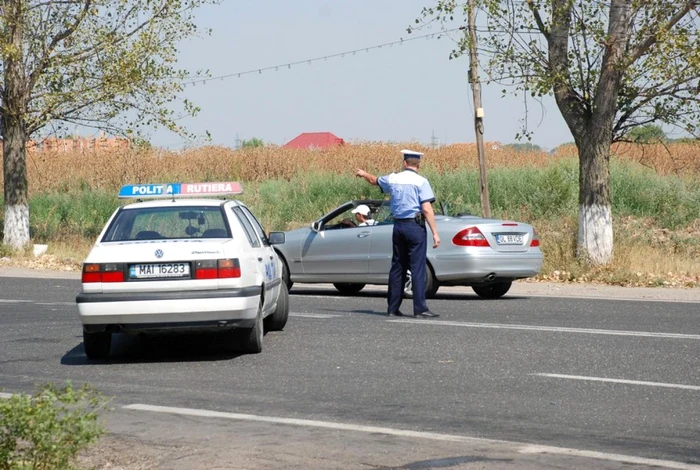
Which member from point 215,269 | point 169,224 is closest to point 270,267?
point 169,224

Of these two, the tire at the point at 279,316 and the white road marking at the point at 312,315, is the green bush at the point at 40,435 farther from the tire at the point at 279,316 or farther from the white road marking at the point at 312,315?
the white road marking at the point at 312,315

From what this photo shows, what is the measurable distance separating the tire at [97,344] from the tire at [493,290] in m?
8.15

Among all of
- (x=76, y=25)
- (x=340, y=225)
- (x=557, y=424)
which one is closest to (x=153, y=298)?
(x=557, y=424)

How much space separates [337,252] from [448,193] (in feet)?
50.9

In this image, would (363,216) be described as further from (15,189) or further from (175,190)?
(15,189)

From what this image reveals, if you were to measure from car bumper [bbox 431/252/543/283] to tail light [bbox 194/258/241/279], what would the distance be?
6.76 metres

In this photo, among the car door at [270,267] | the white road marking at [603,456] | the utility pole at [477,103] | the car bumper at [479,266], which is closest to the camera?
the white road marking at [603,456]

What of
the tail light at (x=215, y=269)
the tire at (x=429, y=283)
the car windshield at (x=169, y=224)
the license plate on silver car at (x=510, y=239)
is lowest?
the tire at (x=429, y=283)

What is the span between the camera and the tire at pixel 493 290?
18.4 metres

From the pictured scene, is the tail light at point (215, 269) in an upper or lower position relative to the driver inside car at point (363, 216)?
lower

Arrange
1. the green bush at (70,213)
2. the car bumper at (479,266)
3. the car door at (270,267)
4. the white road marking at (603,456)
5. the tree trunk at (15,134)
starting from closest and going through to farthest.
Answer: the white road marking at (603,456), the car door at (270,267), the car bumper at (479,266), the tree trunk at (15,134), the green bush at (70,213)

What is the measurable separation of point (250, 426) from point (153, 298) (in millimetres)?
3145

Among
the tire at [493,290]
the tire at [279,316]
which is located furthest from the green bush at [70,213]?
the tire at [279,316]

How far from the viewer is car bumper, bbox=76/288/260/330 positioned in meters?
10.9
